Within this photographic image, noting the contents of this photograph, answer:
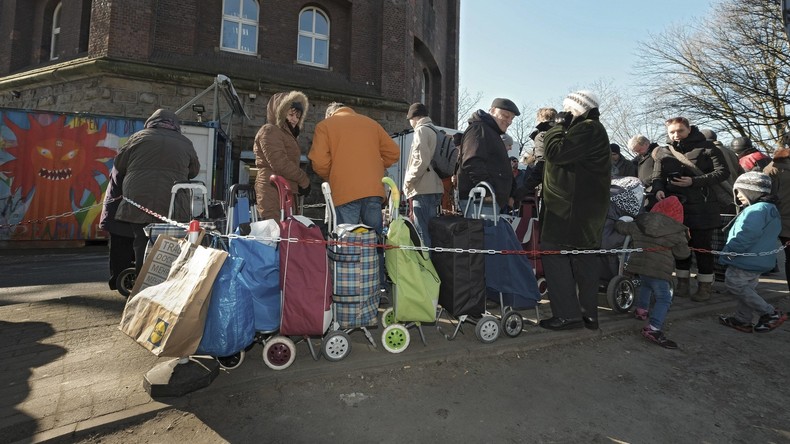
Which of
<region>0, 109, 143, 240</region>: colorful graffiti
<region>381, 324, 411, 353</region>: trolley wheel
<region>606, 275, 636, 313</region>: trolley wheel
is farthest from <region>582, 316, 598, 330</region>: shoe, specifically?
<region>0, 109, 143, 240</region>: colorful graffiti

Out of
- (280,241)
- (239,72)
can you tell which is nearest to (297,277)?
(280,241)

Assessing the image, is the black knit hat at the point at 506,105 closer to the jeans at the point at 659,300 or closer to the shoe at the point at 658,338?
the jeans at the point at 659,300

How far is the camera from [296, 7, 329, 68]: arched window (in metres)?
14.9

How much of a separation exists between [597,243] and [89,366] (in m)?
4.35

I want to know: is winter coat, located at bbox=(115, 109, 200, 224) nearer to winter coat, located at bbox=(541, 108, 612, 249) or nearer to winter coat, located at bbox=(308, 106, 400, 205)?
winter coat, located at bbox=(308, 106, 400, 205)

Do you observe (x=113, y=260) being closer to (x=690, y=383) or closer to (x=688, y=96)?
(x=690, y=383)

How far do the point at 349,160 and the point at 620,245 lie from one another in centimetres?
333

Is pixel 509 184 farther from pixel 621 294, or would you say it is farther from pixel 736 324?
pixel 736 324

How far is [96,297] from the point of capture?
4844 millimetres

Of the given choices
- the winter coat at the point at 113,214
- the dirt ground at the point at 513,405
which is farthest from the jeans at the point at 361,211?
the winter coat at the point at 113,214

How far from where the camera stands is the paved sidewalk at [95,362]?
2400 mm

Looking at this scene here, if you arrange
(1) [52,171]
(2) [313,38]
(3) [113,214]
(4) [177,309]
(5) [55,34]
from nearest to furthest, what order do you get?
(4) [177,309] < (3) [113,214] < (1) [52,171] < (2) [313,38] < (5) [55,34]

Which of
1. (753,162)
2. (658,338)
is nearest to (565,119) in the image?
(658,338)

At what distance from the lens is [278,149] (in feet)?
12.7
